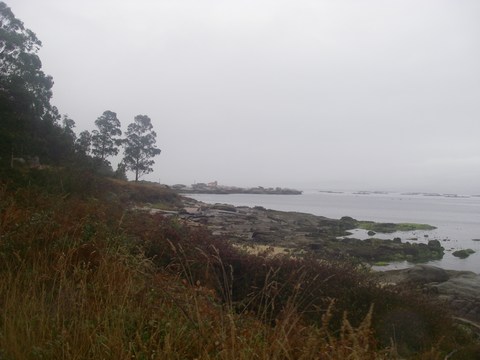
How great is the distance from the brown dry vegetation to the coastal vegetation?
0.07 ft

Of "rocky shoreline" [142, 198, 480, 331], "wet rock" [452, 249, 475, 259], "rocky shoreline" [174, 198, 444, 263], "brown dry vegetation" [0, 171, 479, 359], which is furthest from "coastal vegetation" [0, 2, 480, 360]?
"wet rock" [452, 249, 475, 259]

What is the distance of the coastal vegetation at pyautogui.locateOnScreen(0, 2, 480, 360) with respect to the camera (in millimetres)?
2852

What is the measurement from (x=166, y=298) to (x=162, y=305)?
0.86 ft

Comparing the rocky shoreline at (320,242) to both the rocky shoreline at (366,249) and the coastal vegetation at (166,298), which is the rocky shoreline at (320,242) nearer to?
the rocky shoreline at (366,249)

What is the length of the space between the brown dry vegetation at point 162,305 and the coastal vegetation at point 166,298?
2 cm

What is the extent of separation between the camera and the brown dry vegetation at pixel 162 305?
2.81 m

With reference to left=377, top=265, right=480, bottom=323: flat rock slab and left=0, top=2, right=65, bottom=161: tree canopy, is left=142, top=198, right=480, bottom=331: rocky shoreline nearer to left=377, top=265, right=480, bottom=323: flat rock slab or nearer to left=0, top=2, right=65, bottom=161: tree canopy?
left=377, top=265, right=480, bottom=323: flat rock slab

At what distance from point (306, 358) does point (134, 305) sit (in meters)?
1.70

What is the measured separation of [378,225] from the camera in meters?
35.8

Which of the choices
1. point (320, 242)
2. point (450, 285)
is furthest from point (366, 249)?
point (450, 285)

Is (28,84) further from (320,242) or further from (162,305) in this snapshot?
(162,305)

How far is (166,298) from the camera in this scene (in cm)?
373

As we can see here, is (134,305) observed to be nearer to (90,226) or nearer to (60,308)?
(60,308)

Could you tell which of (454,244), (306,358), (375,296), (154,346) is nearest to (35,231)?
(154,346)
